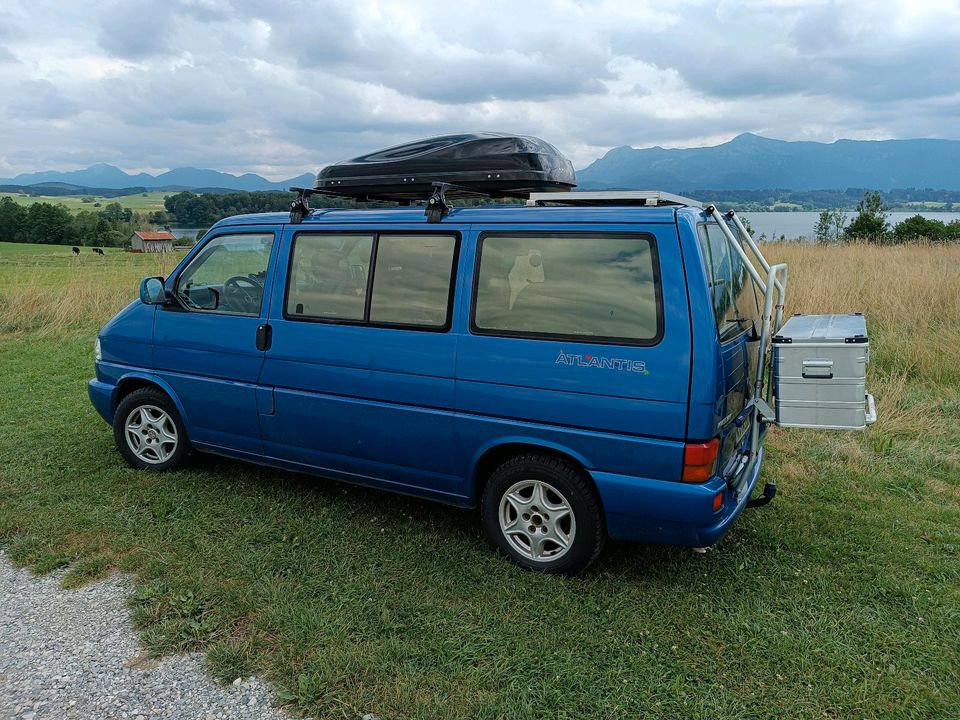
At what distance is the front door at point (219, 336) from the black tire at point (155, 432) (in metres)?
0.18

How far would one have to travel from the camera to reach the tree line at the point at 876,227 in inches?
750

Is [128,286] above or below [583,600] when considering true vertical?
above


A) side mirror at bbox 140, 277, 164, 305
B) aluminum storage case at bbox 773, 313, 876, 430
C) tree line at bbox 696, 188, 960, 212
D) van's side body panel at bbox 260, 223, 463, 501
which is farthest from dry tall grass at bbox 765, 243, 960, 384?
side mirror at bbox 140, 277, 164, 305

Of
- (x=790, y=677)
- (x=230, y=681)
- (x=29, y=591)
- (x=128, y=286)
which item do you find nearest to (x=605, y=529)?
(x=790, y=677)

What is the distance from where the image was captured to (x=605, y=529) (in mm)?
3703

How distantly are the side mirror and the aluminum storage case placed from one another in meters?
4.03

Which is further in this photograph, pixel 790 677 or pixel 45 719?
pixel 790 677

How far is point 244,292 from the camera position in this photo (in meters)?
4.72

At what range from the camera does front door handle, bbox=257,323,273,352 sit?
4.50m

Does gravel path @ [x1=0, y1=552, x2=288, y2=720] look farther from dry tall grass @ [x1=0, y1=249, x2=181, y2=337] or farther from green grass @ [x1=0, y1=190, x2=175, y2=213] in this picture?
green grass @ [x1=0, y1=190, x2=175, y2=213]

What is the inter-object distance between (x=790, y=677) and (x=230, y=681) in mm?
2354

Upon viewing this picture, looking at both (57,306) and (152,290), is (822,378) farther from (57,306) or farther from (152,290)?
(57,306)

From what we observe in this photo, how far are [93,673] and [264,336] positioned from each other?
2.13 meters

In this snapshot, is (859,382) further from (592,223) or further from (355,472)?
(355,472)
